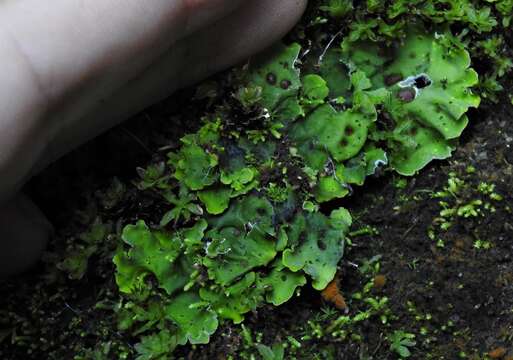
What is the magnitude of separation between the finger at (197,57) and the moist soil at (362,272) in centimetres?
10

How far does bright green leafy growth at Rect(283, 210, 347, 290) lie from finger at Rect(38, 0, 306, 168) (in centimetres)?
54

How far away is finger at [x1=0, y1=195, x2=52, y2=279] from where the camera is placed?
2.16m

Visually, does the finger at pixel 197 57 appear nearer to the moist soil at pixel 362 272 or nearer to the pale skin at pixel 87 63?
the pale skin at pixel 87 63

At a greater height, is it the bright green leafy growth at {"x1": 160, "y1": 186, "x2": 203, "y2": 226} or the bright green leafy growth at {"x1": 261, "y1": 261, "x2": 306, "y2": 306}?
the bright green leafy growth at {"x1": 160, "y1": 186, "x2": 203, "y2": 226}

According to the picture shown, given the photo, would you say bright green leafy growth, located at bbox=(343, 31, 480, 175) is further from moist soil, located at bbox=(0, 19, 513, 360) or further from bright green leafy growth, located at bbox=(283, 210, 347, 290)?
bright green leafy growth, located at bbox=(283, 210, 347, 290)

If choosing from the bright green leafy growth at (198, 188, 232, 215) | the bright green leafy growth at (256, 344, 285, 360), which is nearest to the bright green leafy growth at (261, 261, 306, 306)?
the bright green leafy growth at (256, 344, 285, 360)

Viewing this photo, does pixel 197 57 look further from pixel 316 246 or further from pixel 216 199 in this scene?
pixel 316 246

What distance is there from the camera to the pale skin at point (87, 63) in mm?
1677

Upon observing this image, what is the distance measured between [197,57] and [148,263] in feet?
2.05

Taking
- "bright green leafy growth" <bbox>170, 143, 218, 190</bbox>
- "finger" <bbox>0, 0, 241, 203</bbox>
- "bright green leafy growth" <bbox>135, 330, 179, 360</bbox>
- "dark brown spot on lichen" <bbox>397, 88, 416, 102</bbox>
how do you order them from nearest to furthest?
"finger" <bbox>0, 0, 241, 203</bbox>
"bright green leafy growth" <bbox>135, 330, 179, 360</bbox>
"bright green leafy growth" <bbox>170, 143, 218, 190</bbox>
"dark brown spot on lichen" <bbox>397, 88, 416, 102</bbox>

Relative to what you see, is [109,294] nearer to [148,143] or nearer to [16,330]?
[16,330]

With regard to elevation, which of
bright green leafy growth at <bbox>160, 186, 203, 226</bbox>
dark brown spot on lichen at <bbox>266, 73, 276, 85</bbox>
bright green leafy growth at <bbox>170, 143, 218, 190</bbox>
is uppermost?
dark brown spot on lichen at <bbox>266, 73, 276, 85</bbox>

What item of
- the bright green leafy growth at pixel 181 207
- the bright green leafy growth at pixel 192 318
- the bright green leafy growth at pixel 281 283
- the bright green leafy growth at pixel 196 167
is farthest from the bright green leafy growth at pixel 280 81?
the bright green leafy growth at pixel 192 318

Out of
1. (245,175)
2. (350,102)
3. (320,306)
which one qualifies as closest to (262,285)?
(320,306)
